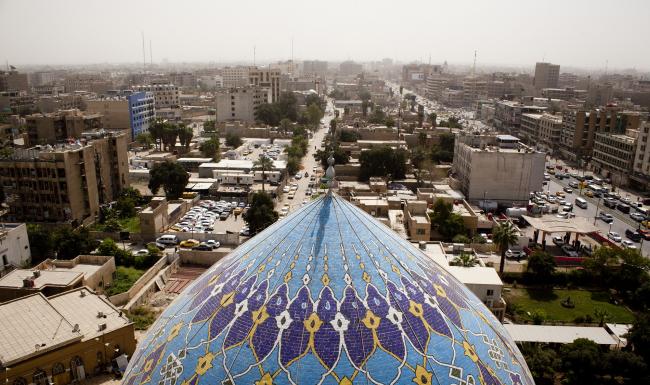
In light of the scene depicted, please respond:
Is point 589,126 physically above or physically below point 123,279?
above

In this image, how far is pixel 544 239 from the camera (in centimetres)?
2450

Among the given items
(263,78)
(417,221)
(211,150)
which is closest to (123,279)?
(417,221)

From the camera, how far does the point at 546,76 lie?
356 ft

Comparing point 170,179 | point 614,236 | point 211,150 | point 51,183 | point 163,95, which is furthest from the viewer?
point 163,95

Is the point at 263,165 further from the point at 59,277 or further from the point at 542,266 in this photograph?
the point at 542,266

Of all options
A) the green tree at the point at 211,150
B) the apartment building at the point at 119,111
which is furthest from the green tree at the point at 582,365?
the apartment building at the point at 119,111

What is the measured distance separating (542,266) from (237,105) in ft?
165

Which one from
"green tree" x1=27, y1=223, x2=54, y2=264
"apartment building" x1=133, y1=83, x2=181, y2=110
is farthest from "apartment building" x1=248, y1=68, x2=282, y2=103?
"green tree" x1=27, y1=223, x2=54, y2=264

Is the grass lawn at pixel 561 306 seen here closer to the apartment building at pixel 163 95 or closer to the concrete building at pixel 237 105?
the concrete building at pixel 237 105

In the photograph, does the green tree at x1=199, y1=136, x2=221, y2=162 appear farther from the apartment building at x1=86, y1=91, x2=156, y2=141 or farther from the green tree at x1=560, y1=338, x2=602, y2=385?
the green tree at x1=560, y1=338, x2=602, y2=385

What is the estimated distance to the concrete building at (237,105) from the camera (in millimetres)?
63350

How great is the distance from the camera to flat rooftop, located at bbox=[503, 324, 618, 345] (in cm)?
1517

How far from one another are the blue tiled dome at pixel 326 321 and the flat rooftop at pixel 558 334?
8623mm

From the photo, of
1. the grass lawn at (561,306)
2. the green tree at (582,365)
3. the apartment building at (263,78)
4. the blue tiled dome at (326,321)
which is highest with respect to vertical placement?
the apartment building at (263,78)
